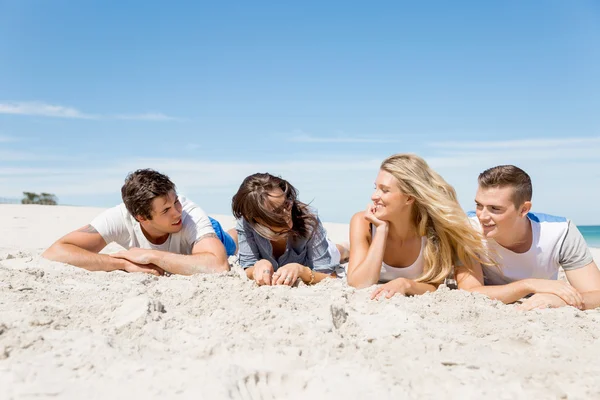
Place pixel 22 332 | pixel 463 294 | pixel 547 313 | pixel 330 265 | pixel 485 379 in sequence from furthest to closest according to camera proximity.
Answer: pixel 330 265 < pixel 463 294 < pixel 547 313 < pixel 22 332 < pixel 485 379

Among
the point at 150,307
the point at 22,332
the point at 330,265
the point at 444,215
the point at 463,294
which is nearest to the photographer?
the point at 22,332

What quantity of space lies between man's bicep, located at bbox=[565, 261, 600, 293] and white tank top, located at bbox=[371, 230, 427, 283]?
4.02 ft

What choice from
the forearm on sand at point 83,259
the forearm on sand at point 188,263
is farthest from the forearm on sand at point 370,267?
the forearm on sand at point 83,259

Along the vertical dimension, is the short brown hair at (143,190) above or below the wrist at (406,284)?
above

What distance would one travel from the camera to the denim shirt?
186 inches

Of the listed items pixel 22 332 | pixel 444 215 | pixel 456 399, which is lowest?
pixel 456 399

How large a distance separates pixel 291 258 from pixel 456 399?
260cm

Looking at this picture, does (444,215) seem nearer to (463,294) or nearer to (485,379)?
(463,294)

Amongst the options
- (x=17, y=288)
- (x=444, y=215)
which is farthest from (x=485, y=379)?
(x=17, y=288)

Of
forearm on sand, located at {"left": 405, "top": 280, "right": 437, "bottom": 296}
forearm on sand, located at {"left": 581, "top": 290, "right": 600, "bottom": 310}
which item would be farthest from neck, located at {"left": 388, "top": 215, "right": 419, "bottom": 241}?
forearm on sand, located at {"left": 581, "top": 290, "right": 600, "bottom": 310}

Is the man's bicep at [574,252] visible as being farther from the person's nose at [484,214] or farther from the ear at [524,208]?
the person's nose at [484,214]

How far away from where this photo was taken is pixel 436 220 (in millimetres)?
4219

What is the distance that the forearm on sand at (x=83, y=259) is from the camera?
4926mm

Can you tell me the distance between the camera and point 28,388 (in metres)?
2.30
